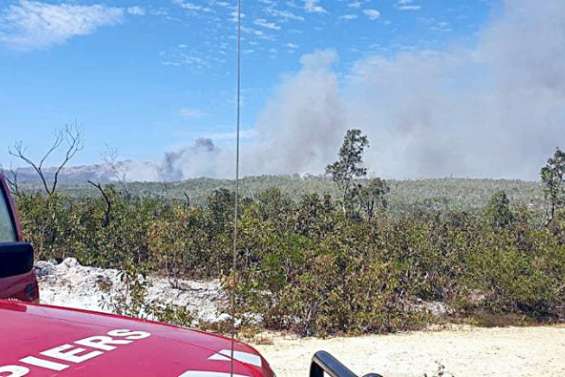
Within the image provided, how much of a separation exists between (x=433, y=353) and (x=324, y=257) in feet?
11.8

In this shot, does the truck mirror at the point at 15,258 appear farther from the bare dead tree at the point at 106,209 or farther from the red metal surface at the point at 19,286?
the bare dead tree at the point at 106,209

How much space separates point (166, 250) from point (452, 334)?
8.71 metres

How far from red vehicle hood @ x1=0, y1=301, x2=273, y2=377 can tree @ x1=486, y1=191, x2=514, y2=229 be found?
2191 centimetres

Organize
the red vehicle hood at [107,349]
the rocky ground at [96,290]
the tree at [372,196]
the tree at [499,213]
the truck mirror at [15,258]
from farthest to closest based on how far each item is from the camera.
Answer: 1. the tree at [372,196]
2. the tree at [499,213]
3. the rocky ground at [96,290]
4. the truck mirror at [15,258]
5. the red vehicle hood at [107,349]

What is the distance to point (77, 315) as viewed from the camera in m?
1.99

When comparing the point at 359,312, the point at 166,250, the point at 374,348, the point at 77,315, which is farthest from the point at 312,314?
the point at 77,315

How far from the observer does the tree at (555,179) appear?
79.7 feet

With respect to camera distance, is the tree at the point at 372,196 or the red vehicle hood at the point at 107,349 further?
the tree at the point at 372,196

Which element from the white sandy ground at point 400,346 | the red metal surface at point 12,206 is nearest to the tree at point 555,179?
the white sandy ground at point 400,346

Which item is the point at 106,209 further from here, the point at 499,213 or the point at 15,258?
the point at 15,258

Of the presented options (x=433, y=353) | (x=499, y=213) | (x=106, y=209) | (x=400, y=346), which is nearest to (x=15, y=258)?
(x=433, y=353)

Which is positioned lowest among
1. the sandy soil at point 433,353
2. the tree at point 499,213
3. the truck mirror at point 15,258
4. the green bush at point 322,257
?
the sandy soil at point 433,353

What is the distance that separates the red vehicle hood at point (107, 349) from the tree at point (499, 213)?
2191 cm

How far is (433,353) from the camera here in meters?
9.54
